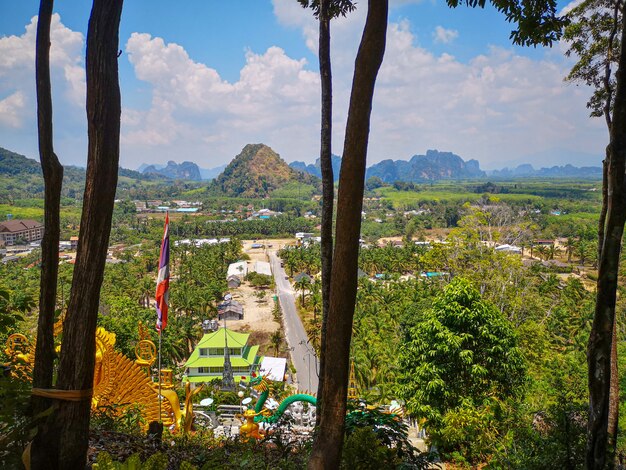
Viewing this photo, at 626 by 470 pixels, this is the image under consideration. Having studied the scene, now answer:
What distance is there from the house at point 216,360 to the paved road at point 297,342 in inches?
88.5

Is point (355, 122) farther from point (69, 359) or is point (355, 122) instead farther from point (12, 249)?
point (12, 249)

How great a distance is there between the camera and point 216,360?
55.5 feet

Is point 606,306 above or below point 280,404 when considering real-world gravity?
above

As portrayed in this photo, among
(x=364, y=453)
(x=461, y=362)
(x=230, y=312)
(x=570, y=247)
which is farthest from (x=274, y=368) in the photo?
(x=570, y=247)

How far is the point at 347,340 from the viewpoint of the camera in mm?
2098

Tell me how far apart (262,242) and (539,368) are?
5542cm

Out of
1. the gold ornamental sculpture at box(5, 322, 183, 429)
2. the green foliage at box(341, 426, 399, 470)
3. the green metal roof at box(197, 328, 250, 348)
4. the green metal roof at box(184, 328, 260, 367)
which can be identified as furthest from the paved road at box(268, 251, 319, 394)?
the green foliage at box(341, 426, 399, 470)

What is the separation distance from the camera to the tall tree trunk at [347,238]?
2.07 meters

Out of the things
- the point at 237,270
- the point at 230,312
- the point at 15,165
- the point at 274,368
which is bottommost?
the point at 230,312

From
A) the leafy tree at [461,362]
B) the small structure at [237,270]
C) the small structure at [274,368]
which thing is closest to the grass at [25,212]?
the small structure at [237,270]

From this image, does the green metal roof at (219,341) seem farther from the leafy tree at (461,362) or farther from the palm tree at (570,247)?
the palm tree at (570,247)

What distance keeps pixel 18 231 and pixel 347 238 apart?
68.2 meters

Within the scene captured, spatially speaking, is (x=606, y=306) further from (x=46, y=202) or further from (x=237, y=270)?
(x=237, y=270)

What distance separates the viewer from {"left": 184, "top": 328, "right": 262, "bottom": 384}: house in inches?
662
